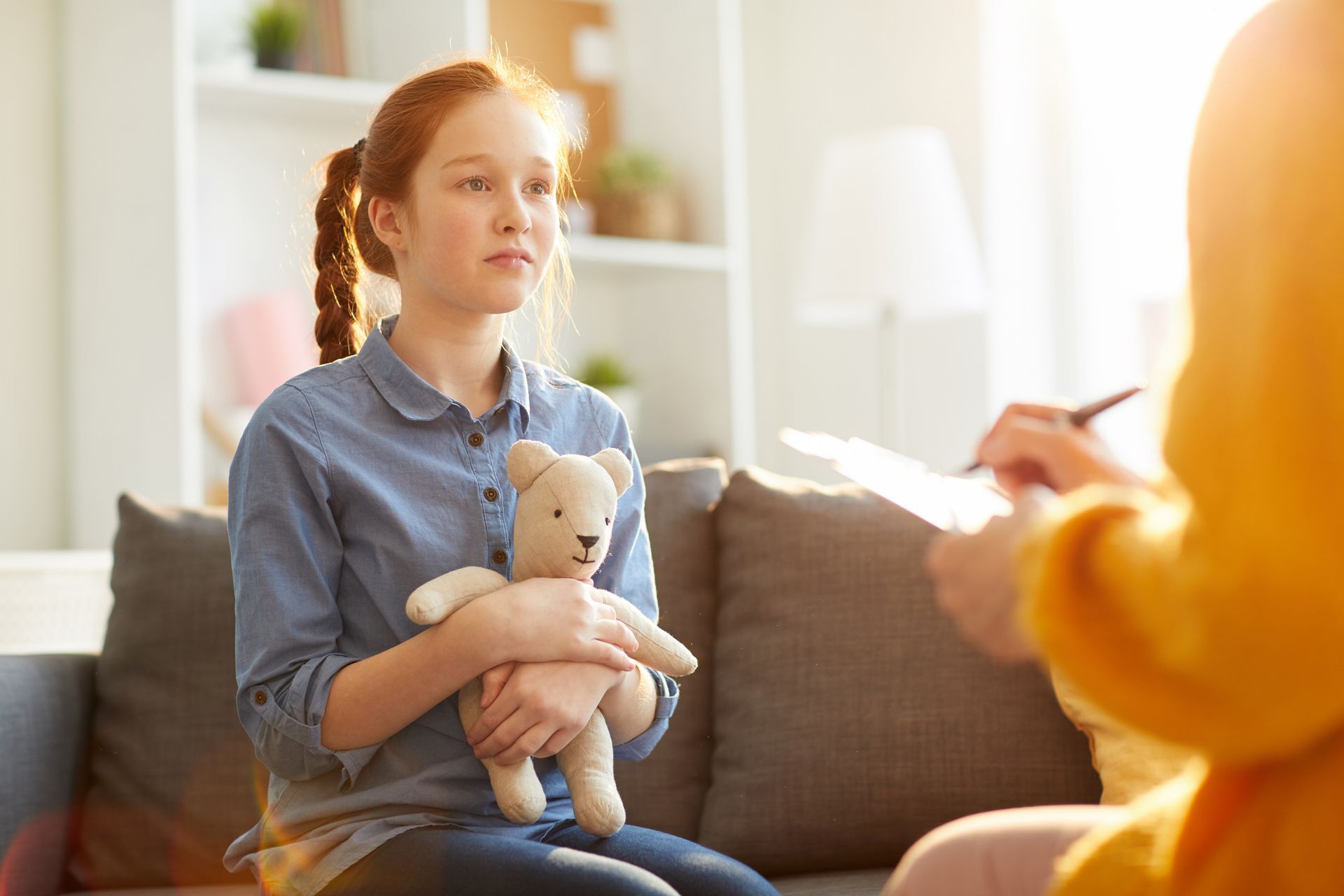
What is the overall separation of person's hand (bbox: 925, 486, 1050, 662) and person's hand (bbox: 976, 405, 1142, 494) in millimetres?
92

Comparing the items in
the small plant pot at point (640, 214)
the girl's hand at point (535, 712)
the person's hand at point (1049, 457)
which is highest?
the small plant pot at point (640, 214)

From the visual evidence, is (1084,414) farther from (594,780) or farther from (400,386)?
(400,386)

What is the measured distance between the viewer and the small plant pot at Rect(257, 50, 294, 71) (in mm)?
2609

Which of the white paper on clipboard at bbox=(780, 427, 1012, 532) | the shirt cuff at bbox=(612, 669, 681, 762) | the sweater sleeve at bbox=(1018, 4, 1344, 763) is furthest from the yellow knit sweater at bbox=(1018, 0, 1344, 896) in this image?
the shirt cuff at bbox=(612, 669, 681, 762)

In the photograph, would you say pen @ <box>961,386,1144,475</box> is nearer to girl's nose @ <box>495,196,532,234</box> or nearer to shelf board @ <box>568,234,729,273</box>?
girl's nose @ <box>495,196,532,234</box>

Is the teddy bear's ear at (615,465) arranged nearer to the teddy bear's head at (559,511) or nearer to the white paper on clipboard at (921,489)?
the teddy bear's head at (559,511)

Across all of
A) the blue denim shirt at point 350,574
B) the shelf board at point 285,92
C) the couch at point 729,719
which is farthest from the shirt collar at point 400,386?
the shelf board at point 285,92

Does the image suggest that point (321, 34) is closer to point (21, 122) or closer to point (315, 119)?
point (315, 119)

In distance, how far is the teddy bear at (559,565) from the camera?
1.05 metres

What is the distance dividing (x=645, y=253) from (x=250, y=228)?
91 cm

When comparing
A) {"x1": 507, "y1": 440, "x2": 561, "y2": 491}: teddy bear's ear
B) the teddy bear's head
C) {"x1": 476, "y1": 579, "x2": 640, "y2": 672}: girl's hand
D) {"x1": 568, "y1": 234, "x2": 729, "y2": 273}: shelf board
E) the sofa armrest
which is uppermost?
{"x1": 568, "y1": 234, "x2": 729, "y2": 273}: shelf board

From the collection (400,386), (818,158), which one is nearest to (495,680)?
(400,386)

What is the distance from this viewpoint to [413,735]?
1.08m

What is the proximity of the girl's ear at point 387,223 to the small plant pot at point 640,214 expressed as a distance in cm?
188
